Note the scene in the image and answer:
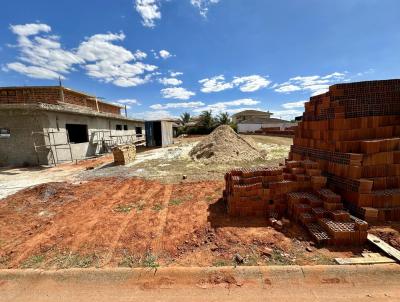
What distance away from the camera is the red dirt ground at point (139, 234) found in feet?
9.40

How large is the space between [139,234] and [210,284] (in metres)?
1.65

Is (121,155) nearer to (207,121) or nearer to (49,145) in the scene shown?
(49,145)

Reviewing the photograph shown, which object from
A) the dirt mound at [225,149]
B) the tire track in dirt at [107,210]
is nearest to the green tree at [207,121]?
the dirt mound at [225,149]

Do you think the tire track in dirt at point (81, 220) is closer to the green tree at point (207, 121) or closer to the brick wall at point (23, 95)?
the brick wall at point (23, 95)

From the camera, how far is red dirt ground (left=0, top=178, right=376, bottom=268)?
2.87 m

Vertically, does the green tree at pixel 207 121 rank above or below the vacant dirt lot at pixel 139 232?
above

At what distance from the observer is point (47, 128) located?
34.6 feet

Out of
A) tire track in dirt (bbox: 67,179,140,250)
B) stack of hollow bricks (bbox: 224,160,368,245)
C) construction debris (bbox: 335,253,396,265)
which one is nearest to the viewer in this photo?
construction debris (bbox: 335,253,396,265)

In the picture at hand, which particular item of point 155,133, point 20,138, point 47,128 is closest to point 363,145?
point 47,128

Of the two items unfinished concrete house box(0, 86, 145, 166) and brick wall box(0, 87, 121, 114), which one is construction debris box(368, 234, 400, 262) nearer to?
unfinished concrete house box(0, 86, 145, 166)

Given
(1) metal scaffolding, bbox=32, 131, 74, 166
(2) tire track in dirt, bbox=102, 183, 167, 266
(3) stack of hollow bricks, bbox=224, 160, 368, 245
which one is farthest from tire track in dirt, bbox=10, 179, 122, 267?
(1) metal scaffolding, bbox=32, 131, 74, 166

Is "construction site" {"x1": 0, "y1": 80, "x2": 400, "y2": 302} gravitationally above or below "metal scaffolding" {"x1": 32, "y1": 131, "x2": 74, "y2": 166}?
below

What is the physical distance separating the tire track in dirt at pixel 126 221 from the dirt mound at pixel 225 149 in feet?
15.3

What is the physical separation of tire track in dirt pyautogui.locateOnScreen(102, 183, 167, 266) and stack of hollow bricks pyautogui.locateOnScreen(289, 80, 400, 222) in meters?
4.08
